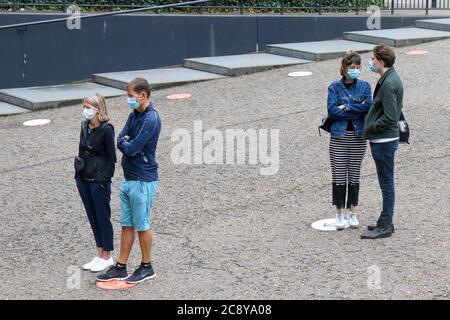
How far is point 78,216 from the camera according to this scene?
955 centimetres

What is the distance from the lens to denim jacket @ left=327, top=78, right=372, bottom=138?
28.1ft

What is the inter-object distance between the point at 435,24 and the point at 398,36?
1.37m

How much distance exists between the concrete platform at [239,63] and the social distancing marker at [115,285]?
871 centimetres

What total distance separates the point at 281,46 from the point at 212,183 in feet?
24.3

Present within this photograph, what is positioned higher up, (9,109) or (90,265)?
(9,109)

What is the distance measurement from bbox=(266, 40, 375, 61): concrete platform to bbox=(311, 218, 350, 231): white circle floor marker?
7.88 metres

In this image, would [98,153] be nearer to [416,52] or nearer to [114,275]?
[114,275]

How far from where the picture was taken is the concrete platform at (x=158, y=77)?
1570cm

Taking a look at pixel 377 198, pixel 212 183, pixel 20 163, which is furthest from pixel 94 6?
pixel 377 198

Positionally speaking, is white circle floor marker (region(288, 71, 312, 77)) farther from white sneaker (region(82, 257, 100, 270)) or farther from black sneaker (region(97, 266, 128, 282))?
black sneaker (region(97, 266, 128, 282))

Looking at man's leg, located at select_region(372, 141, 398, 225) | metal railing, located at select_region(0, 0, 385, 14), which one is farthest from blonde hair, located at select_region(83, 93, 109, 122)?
metal railing, located at select_region(0, 0, 385, 14)

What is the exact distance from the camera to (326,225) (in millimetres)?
8875

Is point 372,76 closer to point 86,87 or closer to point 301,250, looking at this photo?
point 86,87

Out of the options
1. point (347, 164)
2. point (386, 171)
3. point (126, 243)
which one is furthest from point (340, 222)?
point (126, 243)
